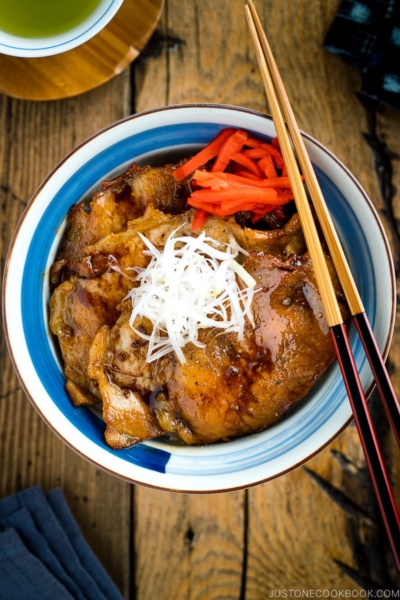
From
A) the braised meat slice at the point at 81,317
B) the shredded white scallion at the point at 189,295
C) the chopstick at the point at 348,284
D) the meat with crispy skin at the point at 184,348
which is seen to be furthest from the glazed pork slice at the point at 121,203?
the chopstick at the point at 348,284

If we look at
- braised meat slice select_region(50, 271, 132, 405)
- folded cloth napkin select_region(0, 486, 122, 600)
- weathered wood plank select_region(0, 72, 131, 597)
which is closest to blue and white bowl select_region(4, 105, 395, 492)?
braised meat slice select_region(50, 271, 132, 405)

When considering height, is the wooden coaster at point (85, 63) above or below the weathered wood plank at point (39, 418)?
above

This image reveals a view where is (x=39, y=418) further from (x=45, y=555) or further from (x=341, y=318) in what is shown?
(x=341, y=318)

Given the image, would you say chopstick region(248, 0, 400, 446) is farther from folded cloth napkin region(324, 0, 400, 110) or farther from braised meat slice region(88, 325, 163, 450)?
braised meat slice region(88, 325, 163, 450)

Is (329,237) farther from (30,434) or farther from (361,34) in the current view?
(30,434)

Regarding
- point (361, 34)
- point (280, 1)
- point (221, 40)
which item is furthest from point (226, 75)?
point (361, 34)

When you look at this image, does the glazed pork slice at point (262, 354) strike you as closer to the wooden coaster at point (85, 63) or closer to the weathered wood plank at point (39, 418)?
the weathered wood plank at point (39, 418)
